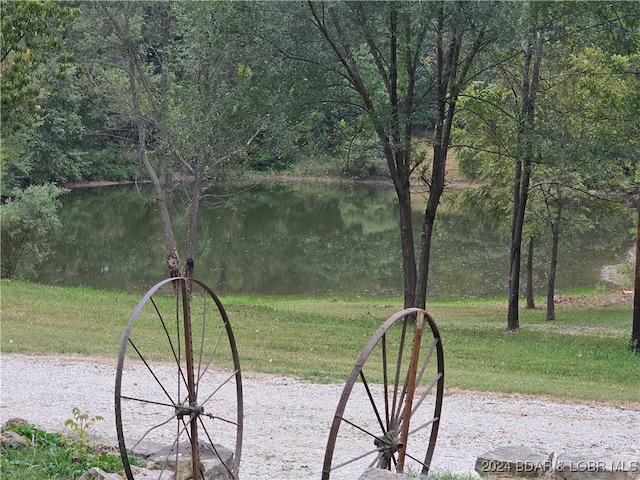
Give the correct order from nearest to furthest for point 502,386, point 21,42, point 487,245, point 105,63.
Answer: point 502,386 → point 21,42 → point 105,63 → point 487,245

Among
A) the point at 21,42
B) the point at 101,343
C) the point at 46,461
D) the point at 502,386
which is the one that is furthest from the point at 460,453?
the point at 21,42

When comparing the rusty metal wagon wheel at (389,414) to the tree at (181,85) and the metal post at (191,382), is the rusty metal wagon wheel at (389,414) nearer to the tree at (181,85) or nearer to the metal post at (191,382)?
the metal post at (191,382)

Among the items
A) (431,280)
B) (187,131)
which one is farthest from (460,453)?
(431,280)

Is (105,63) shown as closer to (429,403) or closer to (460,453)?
(429,403)

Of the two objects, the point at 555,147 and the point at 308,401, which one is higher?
the point at 555,147

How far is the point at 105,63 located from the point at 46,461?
635 inches

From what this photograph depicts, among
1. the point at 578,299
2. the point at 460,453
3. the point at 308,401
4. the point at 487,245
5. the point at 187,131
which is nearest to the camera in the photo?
the point at 460,453

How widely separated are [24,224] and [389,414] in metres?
15.8

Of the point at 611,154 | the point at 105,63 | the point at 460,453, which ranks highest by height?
the point at 105,63

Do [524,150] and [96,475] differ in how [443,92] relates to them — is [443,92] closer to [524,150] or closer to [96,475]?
[524,150]

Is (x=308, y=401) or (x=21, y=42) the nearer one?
(x=308, y=401)

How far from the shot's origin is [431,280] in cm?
2902

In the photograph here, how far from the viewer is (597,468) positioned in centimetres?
651

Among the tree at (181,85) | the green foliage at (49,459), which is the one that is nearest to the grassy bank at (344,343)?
the tree at (181,85)
